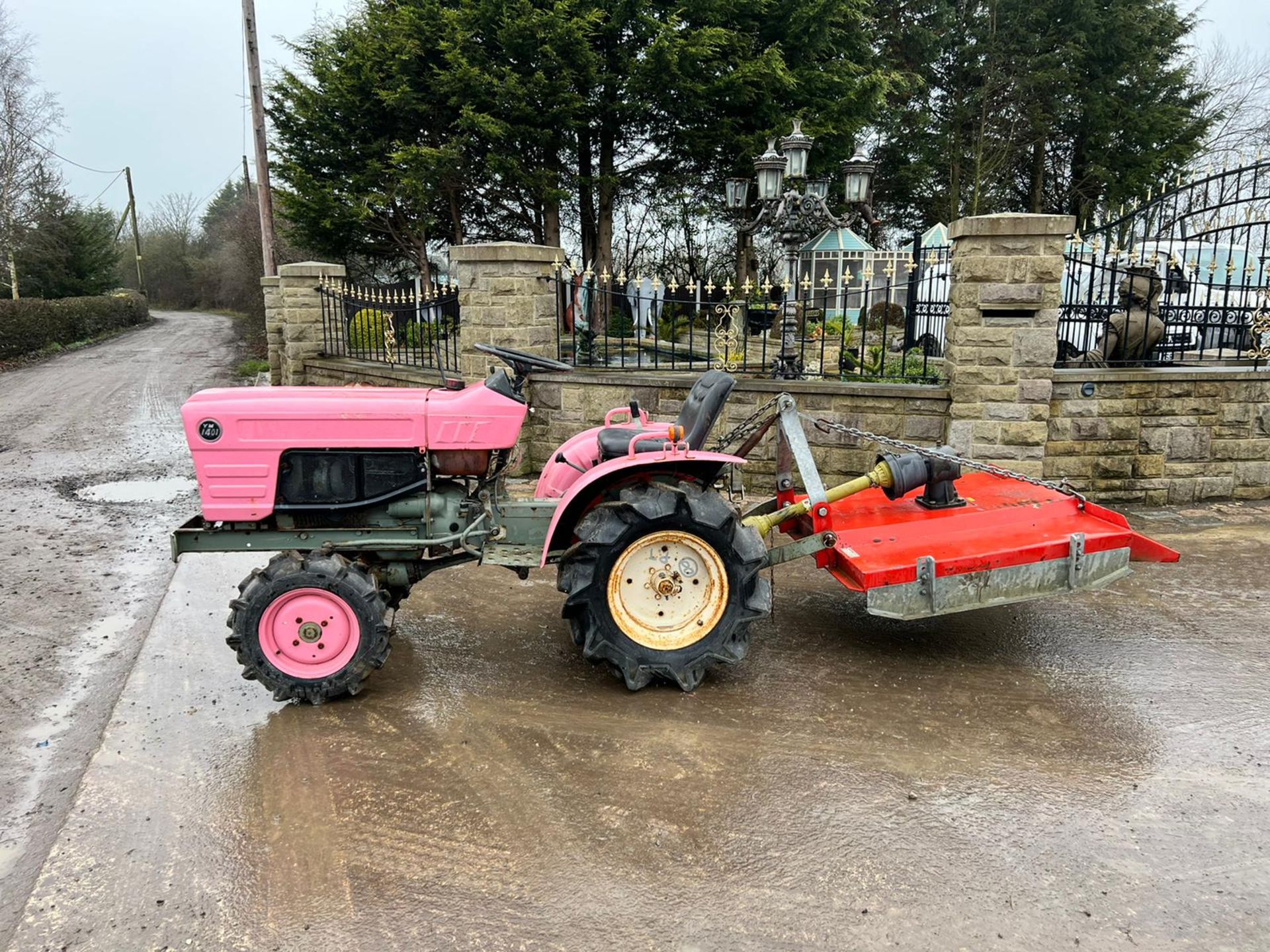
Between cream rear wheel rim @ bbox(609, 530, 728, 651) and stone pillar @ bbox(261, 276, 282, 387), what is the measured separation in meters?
10.5

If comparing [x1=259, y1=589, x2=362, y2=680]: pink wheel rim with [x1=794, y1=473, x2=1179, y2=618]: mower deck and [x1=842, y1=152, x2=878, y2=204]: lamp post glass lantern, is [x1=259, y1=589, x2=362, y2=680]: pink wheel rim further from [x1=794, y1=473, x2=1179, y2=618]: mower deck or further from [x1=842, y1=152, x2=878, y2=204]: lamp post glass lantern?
[x1=842, y1=152, x2=878, y2=204]: lamp post glass lantern

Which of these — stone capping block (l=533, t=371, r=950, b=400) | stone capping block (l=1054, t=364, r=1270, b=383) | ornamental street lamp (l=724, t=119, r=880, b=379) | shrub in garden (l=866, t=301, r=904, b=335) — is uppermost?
ornamental street lamp (l=724, t=119, r=880, b=379)

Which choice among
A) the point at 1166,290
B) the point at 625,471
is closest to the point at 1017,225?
the point at 1166,290

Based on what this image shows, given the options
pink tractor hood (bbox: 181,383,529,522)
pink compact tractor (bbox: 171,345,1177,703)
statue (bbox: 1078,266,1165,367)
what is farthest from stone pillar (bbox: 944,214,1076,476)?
pink tractor hood (bbox: 181,383,529,522)

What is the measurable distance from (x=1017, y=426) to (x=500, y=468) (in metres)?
4.32

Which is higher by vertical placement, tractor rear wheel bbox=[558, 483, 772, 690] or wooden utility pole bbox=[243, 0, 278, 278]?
wooden utility pole bbox=[243, 0, 278, 278]

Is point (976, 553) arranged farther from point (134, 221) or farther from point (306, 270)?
point (134, 221)

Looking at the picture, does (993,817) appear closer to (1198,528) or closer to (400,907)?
(400,907)

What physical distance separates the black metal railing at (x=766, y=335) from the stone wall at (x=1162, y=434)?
1.15m

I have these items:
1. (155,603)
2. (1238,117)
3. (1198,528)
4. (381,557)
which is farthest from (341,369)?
(1238,117)

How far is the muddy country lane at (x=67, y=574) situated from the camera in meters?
3.21

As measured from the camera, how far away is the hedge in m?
19.5

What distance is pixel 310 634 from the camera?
3615mm

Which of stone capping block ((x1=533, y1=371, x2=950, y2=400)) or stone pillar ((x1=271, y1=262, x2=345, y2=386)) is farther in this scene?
stone pillar ((x1=271, y1=262, x2=345, y2=386))
